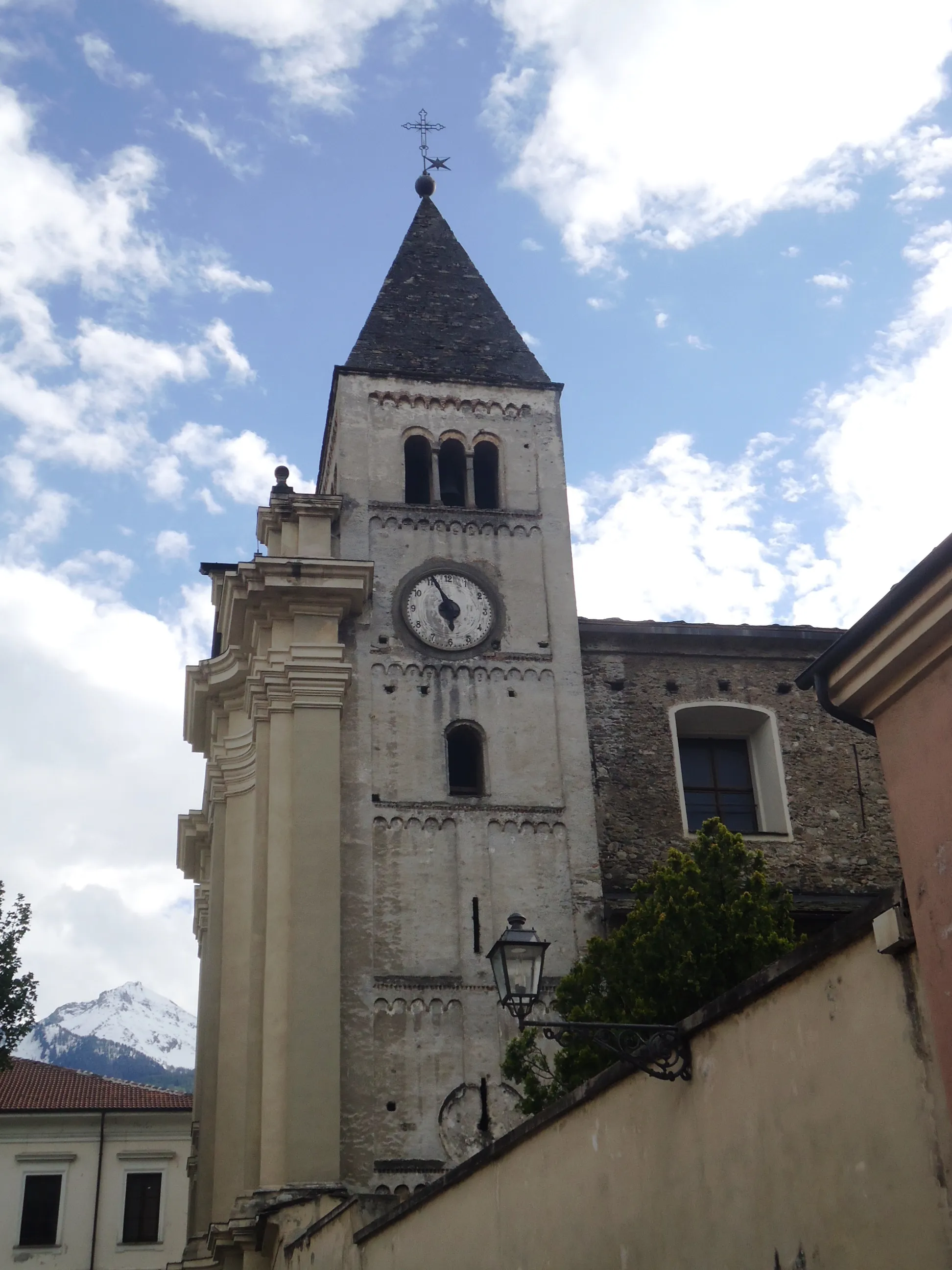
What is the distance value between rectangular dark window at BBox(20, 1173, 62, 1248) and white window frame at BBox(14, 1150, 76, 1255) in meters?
0.02

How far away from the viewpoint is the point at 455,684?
2200 centimetres

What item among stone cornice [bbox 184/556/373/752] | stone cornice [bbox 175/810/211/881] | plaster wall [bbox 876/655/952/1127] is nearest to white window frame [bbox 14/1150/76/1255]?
stone cornice [bbox 175/810/211/881]

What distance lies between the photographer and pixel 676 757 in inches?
880

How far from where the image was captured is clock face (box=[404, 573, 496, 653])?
22.4 m

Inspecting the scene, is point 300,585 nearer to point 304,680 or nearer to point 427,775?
point 304,680

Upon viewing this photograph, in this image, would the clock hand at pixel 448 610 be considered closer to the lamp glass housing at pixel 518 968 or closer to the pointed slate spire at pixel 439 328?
the pointed slate spire at pixel 439 328

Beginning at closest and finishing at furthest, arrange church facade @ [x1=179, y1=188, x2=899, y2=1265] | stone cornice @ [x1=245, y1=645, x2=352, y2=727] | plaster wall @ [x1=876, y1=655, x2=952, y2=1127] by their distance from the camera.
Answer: plaster wall @ [x1=876, y1=655, x2=952, y2=1127], church facade @ [x1=179, y1=188, x2=899, y2=1265], stone cornice @ [x1=245, y1=645, x2=352, y2=727]

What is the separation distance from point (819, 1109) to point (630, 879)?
48.0 feet

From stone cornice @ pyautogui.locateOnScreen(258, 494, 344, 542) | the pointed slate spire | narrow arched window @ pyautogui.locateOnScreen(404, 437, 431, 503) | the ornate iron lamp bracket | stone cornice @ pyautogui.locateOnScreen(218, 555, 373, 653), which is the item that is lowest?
the ornate iron lamp bracket

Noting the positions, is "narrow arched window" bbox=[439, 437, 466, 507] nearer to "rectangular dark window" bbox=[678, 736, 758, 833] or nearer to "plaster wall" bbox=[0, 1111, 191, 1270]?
"rectangular dark window" bbox=[678, 736, 758, 833]

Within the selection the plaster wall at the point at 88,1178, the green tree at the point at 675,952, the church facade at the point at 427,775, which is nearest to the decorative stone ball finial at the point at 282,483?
the church facade at the point at 427,775

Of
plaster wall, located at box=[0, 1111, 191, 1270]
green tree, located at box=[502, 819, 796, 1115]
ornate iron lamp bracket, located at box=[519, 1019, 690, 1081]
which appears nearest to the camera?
ornate iron lamp bracket, located at box=[519, 1019, 690, 1081]

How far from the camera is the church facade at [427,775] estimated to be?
61.9ft

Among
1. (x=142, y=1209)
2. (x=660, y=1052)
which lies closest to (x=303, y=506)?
(x=660, y=1052)
